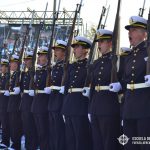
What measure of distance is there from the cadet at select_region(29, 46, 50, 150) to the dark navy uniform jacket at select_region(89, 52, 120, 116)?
1.81m

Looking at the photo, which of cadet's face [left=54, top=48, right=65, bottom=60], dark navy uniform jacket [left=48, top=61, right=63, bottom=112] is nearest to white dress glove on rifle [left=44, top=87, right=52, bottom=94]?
dark navy uniform jacket [left=48, top=61, right=63, bottom=112]

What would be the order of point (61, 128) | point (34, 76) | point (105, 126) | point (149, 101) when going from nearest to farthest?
point (149, 101) → point (105, 126) → point (61, 128) → point (34, 76)

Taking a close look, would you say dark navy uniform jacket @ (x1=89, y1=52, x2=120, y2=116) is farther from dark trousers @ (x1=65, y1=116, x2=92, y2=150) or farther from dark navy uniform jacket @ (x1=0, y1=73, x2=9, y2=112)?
dark navy uniform jacket @ (x1=0, y1=73, x2=9, y2=112)

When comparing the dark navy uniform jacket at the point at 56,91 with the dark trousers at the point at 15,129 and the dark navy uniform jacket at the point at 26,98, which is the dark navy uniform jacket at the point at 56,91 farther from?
the dark trousers at the point at 15,129

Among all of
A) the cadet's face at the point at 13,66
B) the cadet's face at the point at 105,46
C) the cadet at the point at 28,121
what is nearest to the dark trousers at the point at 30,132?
the cadet at the point at 28,121

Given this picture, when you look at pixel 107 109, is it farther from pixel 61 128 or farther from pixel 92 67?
pixel 61 128

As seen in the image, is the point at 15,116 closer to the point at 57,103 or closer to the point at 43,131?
the point at 43,131

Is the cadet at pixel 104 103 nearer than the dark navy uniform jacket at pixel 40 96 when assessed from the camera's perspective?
Yes

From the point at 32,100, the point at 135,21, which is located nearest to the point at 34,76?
the point at 32,100

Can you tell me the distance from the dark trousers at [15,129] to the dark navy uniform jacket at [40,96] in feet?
4.10

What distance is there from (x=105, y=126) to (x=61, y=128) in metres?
1.65

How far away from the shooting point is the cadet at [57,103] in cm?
683

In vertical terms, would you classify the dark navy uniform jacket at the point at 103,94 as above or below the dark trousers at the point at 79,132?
above

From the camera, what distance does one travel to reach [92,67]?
587cm
